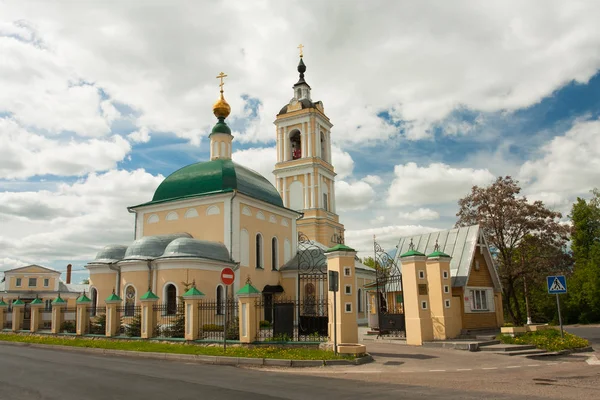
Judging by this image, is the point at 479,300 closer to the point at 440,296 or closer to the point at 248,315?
the point at 440,296

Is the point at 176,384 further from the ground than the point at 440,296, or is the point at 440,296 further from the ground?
the point at 440,296

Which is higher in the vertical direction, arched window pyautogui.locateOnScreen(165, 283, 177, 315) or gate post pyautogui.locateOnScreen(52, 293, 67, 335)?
arched window pyautogui.locateOnScreen(165, 283, 177, 315)

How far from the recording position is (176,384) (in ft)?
31.7

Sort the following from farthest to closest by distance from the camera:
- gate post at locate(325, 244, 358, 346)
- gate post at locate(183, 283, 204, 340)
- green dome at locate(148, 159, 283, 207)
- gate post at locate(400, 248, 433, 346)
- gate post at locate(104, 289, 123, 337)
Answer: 1. green dome at locate(148, 159, 283, 207)
2. gate post at locate(104, 289, 123, 337)
3. gate post at locate(400, 248, 433, 346)
4. gate post at locate(183, 283, 204, 340)
5. gate post at locate(325, 244, 358, 346)

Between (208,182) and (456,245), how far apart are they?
14.3 meters

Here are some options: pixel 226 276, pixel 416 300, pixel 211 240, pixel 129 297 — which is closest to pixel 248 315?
pixel 226 276

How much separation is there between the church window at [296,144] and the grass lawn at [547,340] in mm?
32772

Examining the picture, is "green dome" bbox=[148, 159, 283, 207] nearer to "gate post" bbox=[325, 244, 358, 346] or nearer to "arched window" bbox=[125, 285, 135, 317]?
"arched window" bbox=[125, 285, 135, 317]

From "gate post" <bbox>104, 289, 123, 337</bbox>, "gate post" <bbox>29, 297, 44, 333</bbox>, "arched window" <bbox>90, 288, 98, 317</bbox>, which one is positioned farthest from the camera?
"arched window" <bbox>90, 288, 98, 317</bbox>

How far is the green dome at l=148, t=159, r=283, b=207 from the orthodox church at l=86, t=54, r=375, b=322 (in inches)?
2.4

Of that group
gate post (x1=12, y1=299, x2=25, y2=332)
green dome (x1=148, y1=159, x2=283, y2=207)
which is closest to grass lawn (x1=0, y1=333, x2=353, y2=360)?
gate post (x1=12, y1=299, x2=25, y2=332)

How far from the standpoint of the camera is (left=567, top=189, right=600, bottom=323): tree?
38.3 metres

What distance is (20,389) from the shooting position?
933cm

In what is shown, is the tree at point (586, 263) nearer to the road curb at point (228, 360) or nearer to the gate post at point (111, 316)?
the road curb at point (228, 360)
